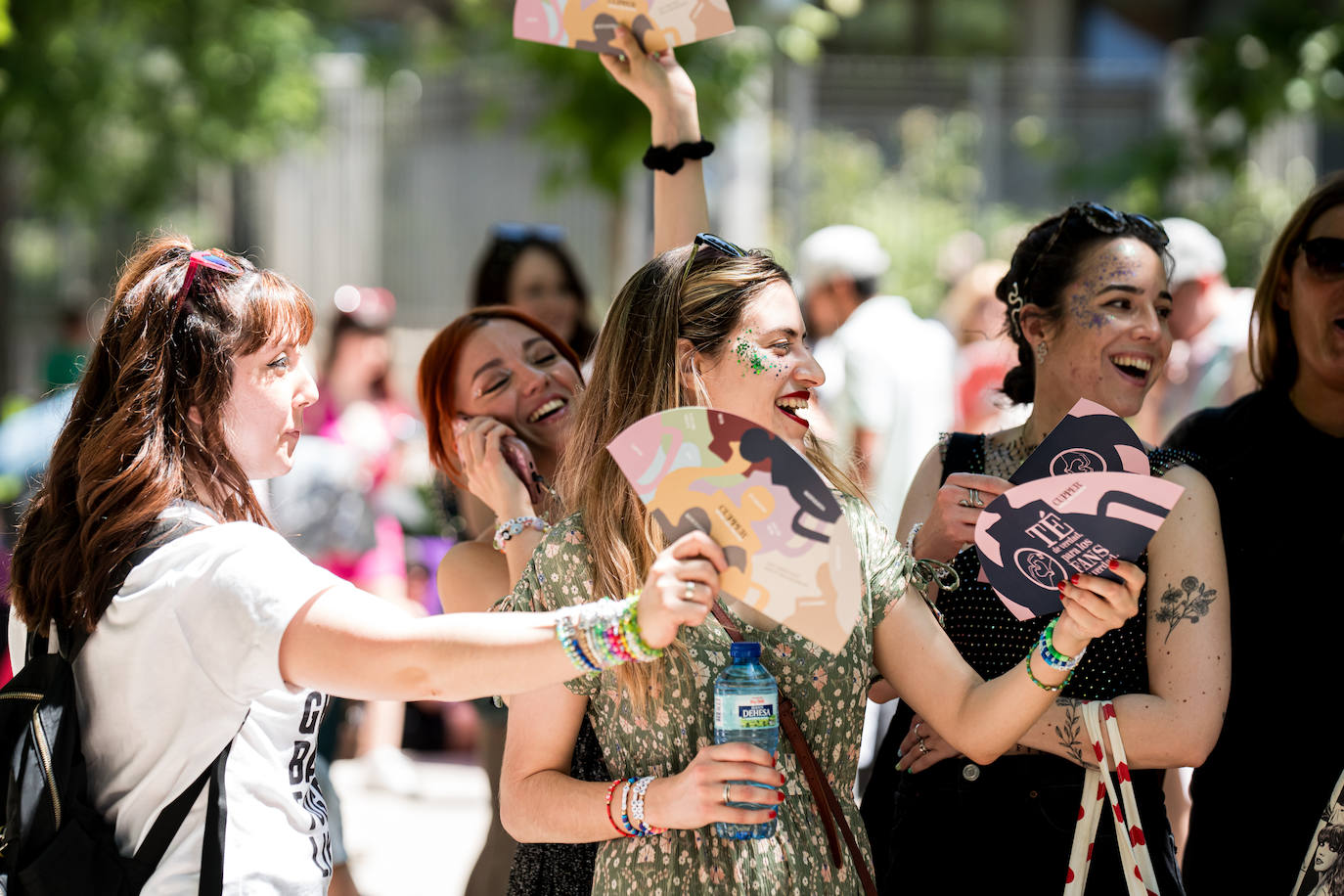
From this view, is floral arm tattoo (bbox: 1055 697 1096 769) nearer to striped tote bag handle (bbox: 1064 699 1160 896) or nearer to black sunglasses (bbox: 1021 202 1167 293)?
striped tote bag handle (bbox: 1064 699 1160 896)

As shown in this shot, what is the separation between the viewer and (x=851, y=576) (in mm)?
1958

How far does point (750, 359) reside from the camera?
2367mm

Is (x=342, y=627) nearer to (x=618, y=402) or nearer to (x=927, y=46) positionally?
(x=618, y=402)

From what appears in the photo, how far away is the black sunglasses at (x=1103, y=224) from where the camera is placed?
2920mm

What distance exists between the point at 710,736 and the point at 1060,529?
2.27 feet

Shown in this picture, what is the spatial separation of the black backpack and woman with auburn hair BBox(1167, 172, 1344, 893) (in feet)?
6.74

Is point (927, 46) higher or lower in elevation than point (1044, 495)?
higher

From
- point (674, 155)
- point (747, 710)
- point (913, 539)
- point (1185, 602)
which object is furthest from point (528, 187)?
point (747, 710)

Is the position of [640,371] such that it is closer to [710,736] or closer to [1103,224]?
[710,736]

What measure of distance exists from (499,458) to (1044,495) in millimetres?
1300

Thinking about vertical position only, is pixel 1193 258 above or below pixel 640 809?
above

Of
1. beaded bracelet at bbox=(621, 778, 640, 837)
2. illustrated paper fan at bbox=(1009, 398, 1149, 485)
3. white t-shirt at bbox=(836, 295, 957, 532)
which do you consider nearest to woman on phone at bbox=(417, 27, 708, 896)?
beaded bracelet at bbox=(621, 778, 640, 837)

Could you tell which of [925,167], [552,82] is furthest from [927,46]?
[552,82]

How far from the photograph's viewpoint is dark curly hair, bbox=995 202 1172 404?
292 cm
